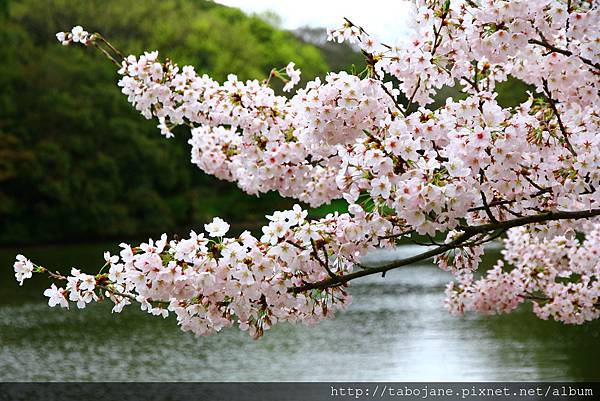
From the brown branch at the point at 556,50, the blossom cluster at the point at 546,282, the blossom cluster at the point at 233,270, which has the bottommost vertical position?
the blossom cluster at the point at 233,270

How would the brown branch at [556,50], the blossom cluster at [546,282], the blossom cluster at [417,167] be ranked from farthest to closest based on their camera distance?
Answer: the blossom cluster at [546,282], the brown branch at [556,50], the blossom cluster at [417,167]

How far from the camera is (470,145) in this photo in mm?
2896

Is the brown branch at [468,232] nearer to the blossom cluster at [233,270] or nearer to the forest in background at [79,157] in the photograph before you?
the blossom cluster at [233,270]

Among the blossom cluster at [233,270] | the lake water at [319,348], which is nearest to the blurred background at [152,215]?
the lake water at [319,348]

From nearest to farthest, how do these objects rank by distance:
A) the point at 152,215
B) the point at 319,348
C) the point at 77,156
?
the point at 319,348 < the point at 77,156 < the point at 152,215

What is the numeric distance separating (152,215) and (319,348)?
2018cm

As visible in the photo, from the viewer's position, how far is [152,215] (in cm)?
3025

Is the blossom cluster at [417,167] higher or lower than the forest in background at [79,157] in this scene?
→ lower

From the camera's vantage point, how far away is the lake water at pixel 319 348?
29.8ft

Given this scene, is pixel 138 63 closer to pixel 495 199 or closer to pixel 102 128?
pixel 495 199

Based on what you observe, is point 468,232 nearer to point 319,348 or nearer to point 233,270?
point 233,270

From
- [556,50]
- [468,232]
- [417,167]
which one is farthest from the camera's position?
[556,50]

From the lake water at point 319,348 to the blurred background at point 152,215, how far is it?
0.10 ft

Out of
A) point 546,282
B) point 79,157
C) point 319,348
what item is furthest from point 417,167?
point 79,157
